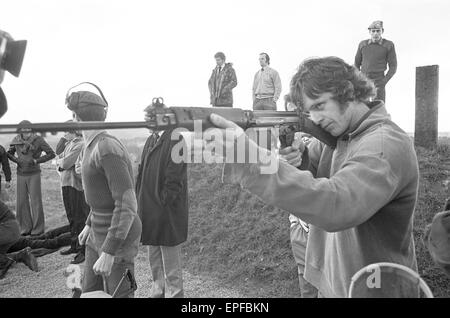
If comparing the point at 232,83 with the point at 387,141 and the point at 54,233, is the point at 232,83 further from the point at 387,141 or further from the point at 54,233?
the point at 387,141

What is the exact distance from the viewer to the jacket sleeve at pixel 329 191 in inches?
62.4

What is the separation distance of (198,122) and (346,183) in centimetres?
76

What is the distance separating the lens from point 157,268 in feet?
15.2

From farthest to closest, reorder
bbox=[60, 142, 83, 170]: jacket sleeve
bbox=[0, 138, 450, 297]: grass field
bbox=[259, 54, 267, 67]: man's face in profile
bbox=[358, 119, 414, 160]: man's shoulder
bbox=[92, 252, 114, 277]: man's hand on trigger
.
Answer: bbox=[259, 54, 267, 67]: man's face in profile
bbox=[60, 142, 83, 170]: jacket sleeve
bbox=[0, 138, 450, 297]: grass field
bbox=[92, 252, 114, 277]: man's hand on trigger
bbox=[358, 119, 414, 160]: man's shoulder

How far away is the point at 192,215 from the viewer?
27.1ft

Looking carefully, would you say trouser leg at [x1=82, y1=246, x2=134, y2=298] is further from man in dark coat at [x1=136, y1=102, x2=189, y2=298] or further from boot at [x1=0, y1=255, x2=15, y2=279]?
boot at [x1=0, y1=255, x2=15, y2=279]

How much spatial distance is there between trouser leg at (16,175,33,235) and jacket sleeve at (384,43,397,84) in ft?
23.3

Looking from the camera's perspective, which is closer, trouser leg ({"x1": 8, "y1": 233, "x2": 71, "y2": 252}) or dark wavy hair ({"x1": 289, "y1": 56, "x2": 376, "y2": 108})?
dark wavy hair ({"x1": 289, "y1": 56, "x2": 376, "y2": 108})

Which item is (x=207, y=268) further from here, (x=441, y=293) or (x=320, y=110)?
(x=320, y=110)

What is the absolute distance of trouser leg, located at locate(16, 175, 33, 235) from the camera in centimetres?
801

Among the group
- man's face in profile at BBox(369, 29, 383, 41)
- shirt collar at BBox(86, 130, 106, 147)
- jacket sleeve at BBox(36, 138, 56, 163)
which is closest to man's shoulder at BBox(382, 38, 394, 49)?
man's face in profile at BBox(369, 29, 383, 41)

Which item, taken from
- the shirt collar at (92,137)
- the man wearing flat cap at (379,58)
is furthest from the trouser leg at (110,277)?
the man wearing flat cap at (379,58)

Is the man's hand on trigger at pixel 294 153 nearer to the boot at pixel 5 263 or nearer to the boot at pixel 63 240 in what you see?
the boot at pixel 5 263

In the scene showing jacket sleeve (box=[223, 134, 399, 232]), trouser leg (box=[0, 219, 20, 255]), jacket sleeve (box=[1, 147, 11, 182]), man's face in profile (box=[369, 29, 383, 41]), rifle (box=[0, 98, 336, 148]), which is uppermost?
man's face in profile (box=[369, 29, 383, 41])
